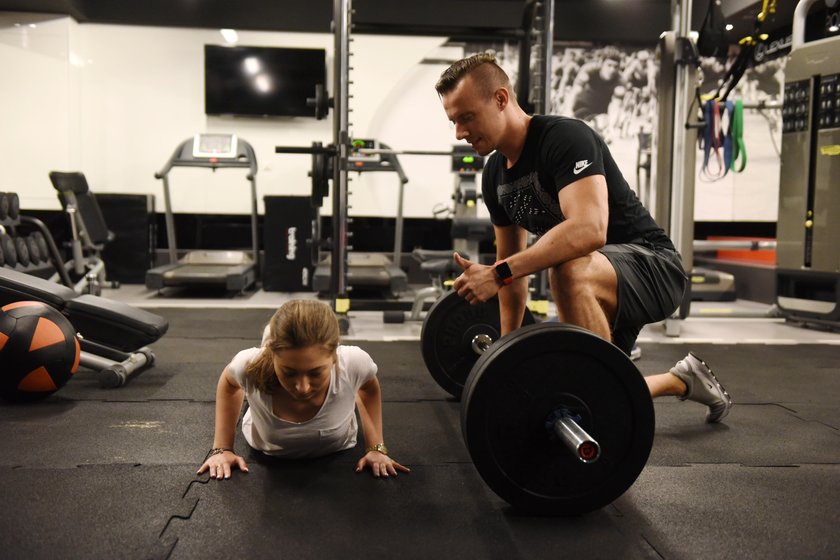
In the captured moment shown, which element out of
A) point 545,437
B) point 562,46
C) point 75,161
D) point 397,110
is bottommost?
point 545,437

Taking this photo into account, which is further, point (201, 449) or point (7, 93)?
point (7, 93)

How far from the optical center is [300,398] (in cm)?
164

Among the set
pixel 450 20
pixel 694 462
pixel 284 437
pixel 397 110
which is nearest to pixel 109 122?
pixel 397 110

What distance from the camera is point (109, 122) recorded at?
6.22 metres

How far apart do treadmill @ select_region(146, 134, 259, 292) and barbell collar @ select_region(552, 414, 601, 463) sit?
4313 millimetres

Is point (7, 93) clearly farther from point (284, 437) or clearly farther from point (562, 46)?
point (284, 437)

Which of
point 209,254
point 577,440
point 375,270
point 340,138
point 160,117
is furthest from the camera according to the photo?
point 160,117

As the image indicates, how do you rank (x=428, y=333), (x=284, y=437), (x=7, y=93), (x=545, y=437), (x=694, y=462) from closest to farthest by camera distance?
(x=545, y=437)
(x=284, y=437)
(x=694, y=462)
(x=428, y=333)
(x=7, y=93)

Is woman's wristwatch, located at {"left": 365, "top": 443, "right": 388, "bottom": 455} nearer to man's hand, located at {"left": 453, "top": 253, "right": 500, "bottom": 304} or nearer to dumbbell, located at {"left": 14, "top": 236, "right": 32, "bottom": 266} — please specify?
man's hand, located at {"left": 453, "top": 253, "right": 500, "bottom": 304}

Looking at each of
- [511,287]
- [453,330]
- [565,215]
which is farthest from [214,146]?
[565,215]

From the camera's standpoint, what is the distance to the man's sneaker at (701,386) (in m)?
2.21

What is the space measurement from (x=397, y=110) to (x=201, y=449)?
4.88 meters

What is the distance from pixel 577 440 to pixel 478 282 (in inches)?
16.5

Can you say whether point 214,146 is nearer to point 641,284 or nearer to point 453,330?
point 453,330
